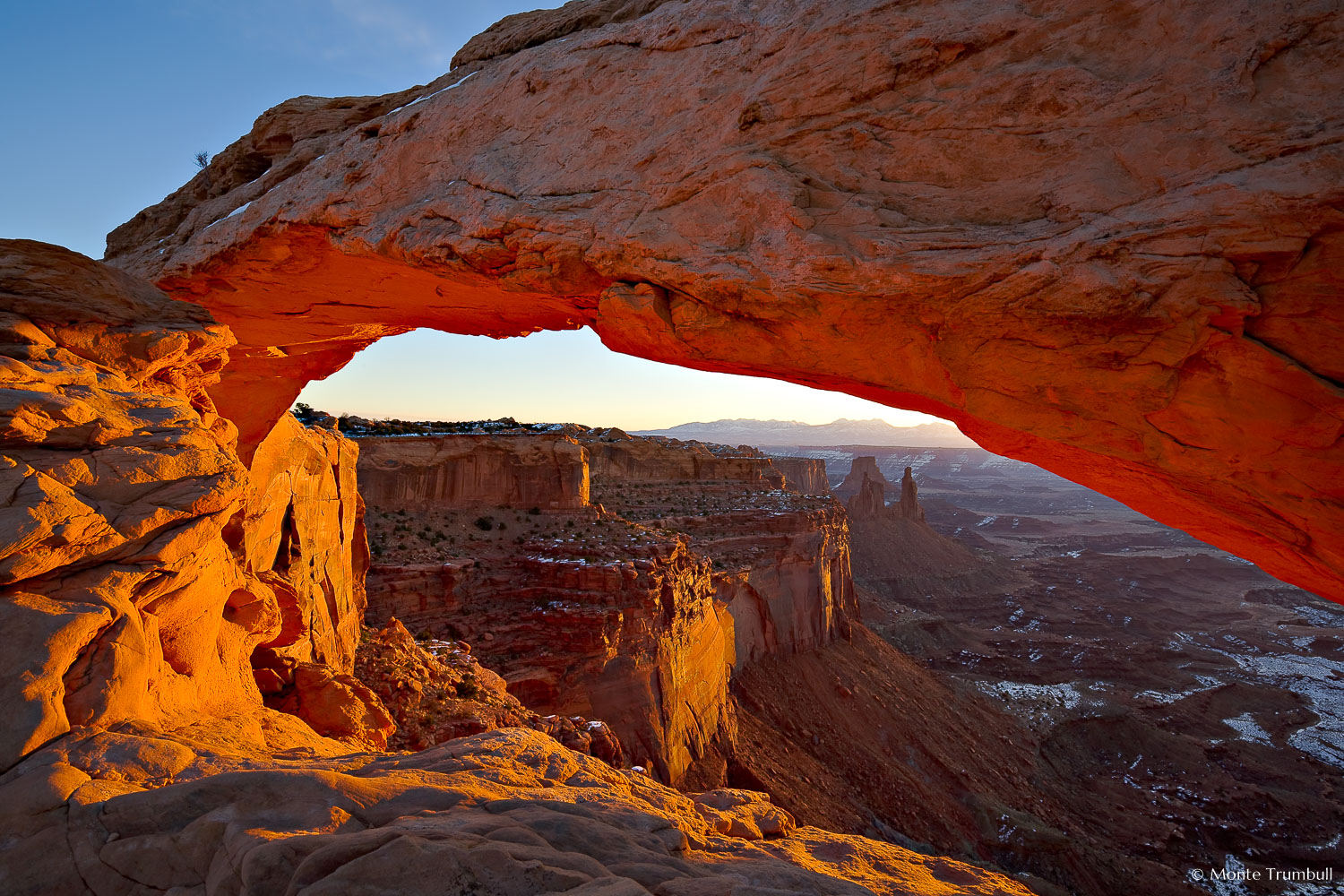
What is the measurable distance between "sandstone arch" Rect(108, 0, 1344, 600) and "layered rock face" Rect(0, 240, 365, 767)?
2.28 meters

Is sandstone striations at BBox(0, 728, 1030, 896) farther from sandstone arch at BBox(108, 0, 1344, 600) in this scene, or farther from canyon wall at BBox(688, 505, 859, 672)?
canyon wall at BBox(688, 505, 859, 672)

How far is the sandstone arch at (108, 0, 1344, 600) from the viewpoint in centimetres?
470

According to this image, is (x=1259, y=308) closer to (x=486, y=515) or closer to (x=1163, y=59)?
(x=1163, y=59)

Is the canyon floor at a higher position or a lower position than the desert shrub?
lower

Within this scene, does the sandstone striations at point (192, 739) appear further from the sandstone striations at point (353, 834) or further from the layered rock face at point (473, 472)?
the layered rock face at point (473, 472)

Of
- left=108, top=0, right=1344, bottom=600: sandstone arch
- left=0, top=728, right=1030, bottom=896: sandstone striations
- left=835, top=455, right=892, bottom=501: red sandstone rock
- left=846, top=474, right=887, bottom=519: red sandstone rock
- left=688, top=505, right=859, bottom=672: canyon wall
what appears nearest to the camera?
left=0, top=728, right=1030, bottom=896: sandstone striations

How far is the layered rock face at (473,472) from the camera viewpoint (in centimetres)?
2278

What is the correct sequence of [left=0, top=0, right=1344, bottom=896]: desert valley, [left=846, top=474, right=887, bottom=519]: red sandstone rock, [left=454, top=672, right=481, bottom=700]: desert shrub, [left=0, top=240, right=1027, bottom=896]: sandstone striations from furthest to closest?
[left=846, top=474, right=887, bottom=519]: red sandstone rock
[left=454, top=672, right=481, bottom=700]: desert shrub
[left=0, top=0, right=1344, bottom=896]: desert valley
[left=0, top=240, right=1027, bottom=896]: sandstone striations

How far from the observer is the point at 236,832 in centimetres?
333

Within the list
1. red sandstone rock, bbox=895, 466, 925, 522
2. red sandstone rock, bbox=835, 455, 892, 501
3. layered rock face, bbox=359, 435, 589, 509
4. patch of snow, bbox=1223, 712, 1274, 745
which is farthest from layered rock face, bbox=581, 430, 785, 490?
red sandstone rock, bbox=835, 455, 892, 501

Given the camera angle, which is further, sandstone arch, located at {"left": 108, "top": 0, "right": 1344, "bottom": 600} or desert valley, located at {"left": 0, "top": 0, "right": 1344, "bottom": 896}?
sandstone arch, located at {"left": 108, "top": 0, "right": 1344, "bottom": 600}

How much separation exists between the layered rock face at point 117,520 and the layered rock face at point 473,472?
14899 millimetres

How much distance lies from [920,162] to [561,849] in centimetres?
592

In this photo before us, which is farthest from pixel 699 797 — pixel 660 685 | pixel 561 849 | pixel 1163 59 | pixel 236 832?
pixel 660 685
